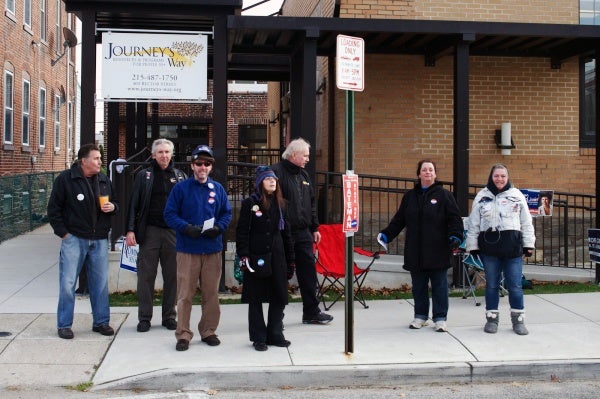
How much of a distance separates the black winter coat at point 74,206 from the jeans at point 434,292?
129 inches

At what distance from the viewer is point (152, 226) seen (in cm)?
700

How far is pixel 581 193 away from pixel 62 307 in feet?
26.8

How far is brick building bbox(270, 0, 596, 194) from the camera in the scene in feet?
35.0

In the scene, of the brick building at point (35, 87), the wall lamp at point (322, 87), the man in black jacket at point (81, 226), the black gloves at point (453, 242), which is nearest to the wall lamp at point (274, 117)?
the wall lamp at point (322, 87)

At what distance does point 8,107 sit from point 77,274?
12771 mm

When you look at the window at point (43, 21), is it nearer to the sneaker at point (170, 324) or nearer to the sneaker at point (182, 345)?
the sneaker at point (170, 324)

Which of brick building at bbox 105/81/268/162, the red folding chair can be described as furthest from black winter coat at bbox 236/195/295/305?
brick building at bbox 105/81/268/162

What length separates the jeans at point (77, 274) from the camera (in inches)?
261

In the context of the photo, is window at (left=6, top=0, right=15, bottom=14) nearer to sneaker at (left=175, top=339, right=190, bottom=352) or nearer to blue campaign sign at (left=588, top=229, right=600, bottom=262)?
sneaker at (left=175, top=339, right=190, bottom=352)

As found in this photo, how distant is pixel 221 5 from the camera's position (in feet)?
27.7

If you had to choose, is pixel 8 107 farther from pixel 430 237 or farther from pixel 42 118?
pixel 430 237

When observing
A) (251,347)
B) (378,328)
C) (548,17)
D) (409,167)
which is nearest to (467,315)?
(378,328)

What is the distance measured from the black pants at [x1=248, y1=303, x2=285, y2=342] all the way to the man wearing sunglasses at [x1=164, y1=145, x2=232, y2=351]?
0.40 metres

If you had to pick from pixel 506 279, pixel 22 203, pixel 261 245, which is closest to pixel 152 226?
pixel 261 245
